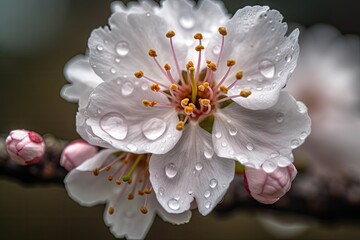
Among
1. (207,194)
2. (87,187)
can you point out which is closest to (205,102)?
(207,194)

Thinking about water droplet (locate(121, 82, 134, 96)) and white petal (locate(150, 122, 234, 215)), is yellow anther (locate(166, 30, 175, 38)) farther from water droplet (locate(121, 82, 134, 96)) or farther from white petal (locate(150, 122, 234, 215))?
white petal (locate(150, 122, 234, 215))

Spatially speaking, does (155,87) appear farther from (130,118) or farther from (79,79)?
(79,79)

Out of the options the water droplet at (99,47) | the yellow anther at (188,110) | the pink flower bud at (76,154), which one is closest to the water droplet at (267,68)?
the yellow anther at (188,110)

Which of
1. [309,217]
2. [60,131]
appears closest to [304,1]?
[60,131]

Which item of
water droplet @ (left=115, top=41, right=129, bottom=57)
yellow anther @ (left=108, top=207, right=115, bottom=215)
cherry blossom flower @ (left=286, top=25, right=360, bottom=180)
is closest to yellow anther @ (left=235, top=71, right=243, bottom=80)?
water droplet @ (left=115, top=41, right=129, bottom=57)

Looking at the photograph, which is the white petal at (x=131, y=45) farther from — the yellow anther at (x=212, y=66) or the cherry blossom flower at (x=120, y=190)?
the cherry blossom flower at (x=120, y=190)

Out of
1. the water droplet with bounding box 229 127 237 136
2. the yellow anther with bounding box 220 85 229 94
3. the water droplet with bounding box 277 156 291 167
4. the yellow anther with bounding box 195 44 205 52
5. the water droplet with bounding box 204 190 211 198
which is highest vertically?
the yellow anther with bounding box 195 44 205 52

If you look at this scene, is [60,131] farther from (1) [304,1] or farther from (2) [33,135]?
(2) [33,135]
